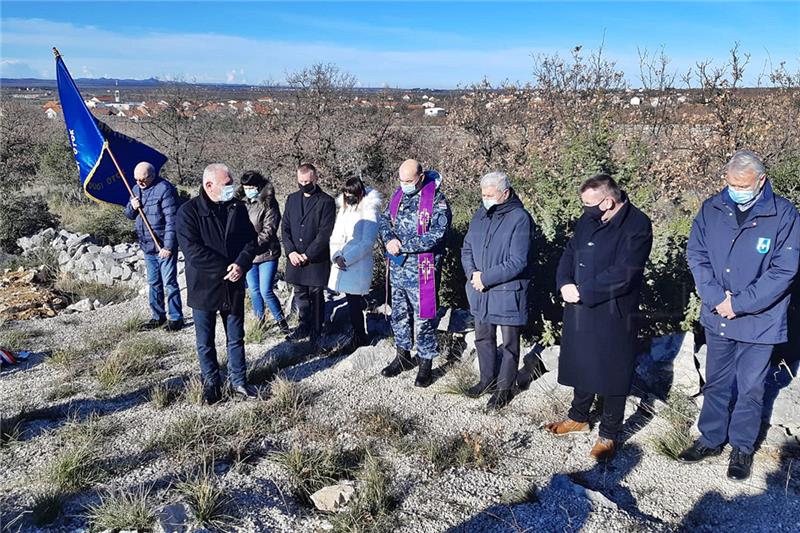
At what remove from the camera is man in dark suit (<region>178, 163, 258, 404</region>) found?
489cm

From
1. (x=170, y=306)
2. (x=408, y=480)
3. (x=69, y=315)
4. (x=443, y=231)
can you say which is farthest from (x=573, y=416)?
(x=69, y=315)

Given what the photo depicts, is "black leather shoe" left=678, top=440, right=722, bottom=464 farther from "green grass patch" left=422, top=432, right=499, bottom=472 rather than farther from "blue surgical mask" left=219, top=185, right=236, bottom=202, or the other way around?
"blue surgical mask" left=219, top=185, right=236, bottom=202

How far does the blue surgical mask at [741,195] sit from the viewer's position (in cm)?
379

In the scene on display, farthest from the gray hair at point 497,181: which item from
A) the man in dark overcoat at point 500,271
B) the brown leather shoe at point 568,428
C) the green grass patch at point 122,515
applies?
the green grass patch at point 122,515

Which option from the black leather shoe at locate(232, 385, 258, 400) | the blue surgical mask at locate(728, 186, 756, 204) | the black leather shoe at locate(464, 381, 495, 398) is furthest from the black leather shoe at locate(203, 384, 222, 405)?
the blue surgical mask at locate(728, 186, 756, 204)

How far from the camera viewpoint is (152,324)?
719cm

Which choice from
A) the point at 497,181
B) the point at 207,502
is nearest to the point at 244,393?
the point at 207,502

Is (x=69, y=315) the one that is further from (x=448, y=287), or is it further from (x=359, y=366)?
(x=448, y=287)

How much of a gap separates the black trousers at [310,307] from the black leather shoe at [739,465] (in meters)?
3.91

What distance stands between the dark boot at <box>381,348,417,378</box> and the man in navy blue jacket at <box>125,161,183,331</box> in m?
2.83

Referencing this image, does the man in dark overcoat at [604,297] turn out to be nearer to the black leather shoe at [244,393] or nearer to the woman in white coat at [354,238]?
the woman in white coat at [354,238]

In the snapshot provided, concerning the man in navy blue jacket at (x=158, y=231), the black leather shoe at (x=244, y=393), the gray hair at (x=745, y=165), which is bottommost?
the black leather shoe at (x=244, y=393)

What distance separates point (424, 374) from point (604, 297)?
6.42ft

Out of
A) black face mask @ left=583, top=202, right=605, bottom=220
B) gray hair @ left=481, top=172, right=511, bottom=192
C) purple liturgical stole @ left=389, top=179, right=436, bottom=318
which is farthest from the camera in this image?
purple liturgical stole @ left=389, top=179, right=436, bottom=318
